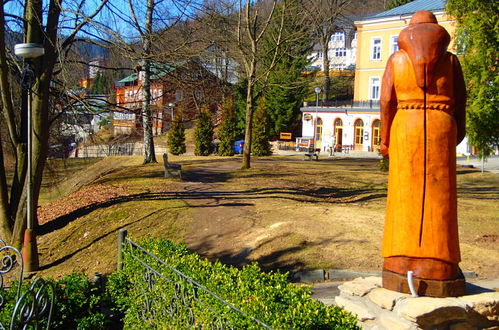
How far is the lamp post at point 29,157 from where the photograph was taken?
9.39m

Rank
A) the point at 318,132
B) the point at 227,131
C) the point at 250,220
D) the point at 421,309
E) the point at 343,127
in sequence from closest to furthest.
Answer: the point at 421,309 < the point at 250,220 < the point at 227,131 < the point at 343,127 < the point at 318,132

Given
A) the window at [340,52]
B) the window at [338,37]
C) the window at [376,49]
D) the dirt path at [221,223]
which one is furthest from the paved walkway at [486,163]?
the window at [338,37]

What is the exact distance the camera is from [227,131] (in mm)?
33156

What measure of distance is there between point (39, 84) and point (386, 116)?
919 cm

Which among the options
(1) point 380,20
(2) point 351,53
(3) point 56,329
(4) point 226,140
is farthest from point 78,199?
(2) point 351,53

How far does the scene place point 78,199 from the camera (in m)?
17.3

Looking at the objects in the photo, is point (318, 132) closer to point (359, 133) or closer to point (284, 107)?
point (284, 107)

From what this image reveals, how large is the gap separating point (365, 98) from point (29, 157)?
36.7m

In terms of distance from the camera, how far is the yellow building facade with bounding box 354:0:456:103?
4000cm

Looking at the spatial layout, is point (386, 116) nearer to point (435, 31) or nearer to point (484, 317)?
point (435, 31)

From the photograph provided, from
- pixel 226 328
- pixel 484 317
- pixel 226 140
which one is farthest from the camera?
pixel 226 140

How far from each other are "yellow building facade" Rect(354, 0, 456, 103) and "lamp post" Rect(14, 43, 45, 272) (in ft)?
113

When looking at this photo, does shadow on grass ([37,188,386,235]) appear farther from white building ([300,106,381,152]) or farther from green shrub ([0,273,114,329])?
white building ([300,106,381,152])

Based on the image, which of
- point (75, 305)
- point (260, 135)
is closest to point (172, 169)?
point (75, 305)
